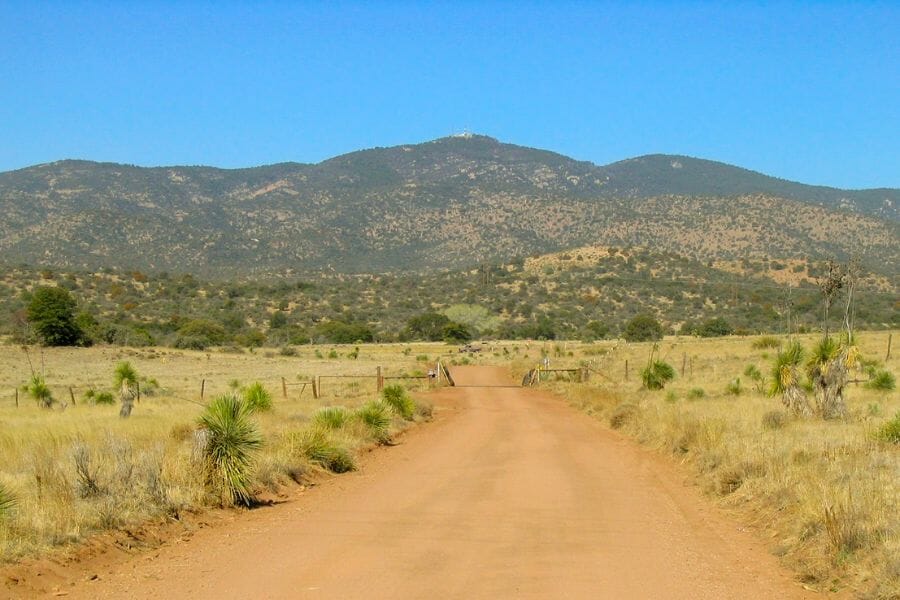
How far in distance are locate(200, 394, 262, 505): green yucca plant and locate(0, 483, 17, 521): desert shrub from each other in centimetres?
297

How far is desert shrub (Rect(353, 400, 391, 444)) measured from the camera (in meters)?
19.7

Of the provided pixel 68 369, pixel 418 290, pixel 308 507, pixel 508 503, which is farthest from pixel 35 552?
pixel 418 290

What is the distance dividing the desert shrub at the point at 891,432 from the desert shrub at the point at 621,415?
803 centimetres

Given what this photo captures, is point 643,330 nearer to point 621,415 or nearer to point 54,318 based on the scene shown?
point 54,318

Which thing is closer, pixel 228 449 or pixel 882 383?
pixel 228 449

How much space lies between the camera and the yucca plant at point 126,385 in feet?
77.4

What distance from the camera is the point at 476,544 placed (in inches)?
371

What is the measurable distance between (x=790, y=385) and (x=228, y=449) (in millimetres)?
13770

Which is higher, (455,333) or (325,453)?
(325,453)

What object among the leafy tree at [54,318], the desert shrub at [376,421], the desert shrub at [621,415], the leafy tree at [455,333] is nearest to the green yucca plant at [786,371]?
the desert shrub at [621,415]

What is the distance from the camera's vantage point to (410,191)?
144 metres

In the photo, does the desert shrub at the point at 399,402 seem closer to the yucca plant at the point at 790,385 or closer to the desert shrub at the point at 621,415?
the desert shrub at the point at 621,415

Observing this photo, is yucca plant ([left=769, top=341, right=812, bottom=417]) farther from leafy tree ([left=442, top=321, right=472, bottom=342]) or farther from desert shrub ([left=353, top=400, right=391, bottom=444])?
leafy tree ([left=442, top=321, right=472, bottom=342])

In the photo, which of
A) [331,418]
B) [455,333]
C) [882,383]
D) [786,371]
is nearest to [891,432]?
[786,371]
